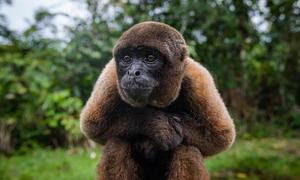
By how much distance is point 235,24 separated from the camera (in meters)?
8.12

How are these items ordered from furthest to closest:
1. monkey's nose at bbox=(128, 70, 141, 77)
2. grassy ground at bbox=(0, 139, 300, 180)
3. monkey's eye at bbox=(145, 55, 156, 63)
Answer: grassy ground at bbox=(0, 139, 300, 180) < monkey's eye at bbox=(145, 55, 156, 63) < monkey's nose at bbox=(128, 70, 141, 77)

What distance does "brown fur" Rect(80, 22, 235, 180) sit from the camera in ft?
14.2

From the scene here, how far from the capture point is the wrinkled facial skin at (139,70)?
4113 millimetres

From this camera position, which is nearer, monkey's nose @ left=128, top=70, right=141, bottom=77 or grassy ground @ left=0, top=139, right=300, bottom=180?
monkey's nose @ left=128, top=70, right=141, bottom=77

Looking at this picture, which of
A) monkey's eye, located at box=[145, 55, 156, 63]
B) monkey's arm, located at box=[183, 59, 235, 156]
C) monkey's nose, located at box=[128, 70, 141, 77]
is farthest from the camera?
monkey's arm, located at box=[183, 59, 235, 156]

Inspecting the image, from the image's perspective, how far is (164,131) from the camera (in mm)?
4391

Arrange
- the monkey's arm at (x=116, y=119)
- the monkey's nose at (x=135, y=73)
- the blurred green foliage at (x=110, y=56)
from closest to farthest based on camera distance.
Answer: the monkey's nose at (x=135, y=73) → the monkey's arm at (x=116, y=119) → the blurred green foliage at (x=110, y=56)

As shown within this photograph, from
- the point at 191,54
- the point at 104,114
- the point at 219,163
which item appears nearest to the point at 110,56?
the point at 191,54

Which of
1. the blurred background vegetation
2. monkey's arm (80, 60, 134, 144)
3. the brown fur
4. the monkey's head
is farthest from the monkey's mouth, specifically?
the blurred background vegetation

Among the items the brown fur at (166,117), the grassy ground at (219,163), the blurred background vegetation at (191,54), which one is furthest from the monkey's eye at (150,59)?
the grassy ground at (219,163)

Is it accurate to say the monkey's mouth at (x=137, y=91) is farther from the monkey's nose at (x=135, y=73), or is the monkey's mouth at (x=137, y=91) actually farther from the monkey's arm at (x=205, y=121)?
the monkey's arm at (x=205, y=121)

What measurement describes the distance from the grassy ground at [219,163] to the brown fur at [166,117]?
4.39m

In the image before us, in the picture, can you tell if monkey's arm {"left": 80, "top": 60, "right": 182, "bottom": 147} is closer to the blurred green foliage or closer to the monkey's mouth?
the monkey's mouth

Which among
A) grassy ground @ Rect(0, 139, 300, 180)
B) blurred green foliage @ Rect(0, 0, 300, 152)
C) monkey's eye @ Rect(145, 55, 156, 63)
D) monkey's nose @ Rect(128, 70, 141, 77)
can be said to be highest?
monkey's eye @ Rect(145, 55, 156, 63)
